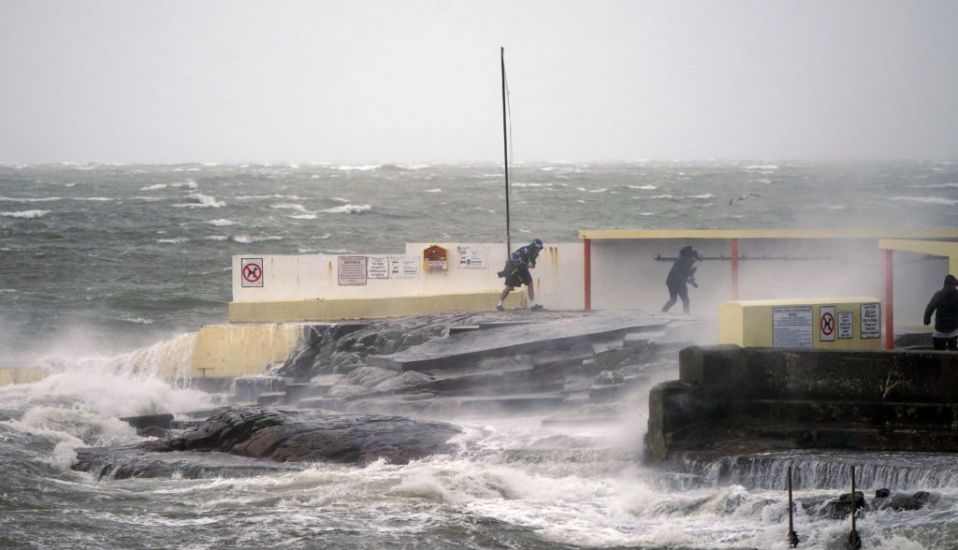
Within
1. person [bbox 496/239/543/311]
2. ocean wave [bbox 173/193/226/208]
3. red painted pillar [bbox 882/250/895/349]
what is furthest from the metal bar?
ocean wave [bbox 173/193/226/208]

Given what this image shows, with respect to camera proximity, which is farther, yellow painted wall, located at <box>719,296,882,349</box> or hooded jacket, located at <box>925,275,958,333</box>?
hooded jacket, located at <box>925,275,958,333</box>

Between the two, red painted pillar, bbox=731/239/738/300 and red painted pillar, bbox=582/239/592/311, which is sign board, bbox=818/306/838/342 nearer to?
red painted pillar, bbox=731/239/738/300

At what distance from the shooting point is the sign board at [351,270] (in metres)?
27.7

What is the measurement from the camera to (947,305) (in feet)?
→ 60.8

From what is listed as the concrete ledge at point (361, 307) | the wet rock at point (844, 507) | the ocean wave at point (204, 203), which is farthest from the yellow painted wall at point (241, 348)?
the ocean wave at point (204, 203)

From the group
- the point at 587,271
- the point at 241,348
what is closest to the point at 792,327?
the point at 587,271

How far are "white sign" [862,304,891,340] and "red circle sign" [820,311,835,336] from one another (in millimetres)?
543

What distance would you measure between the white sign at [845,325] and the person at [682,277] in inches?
281

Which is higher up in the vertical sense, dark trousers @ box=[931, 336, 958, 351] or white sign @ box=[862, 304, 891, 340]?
white sign @ box=[862, 304, 891, 340]

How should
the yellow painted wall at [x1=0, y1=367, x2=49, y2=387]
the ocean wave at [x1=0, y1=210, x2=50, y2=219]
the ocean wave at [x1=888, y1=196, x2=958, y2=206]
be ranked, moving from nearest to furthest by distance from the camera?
the yellow painted wall at [x1=0, y1=367, x2=49, y2=387] < the ocean wave at [x1=0, y1=210, x2=50, y2=219] < the ocean wave at [x1=888, y1=196, x2=958, y2=206]

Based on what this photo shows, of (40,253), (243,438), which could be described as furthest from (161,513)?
(40,253)

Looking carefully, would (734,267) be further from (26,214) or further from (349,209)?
(26,214)

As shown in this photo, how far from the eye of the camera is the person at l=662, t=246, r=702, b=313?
25844 millimetres

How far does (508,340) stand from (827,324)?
657 cm
